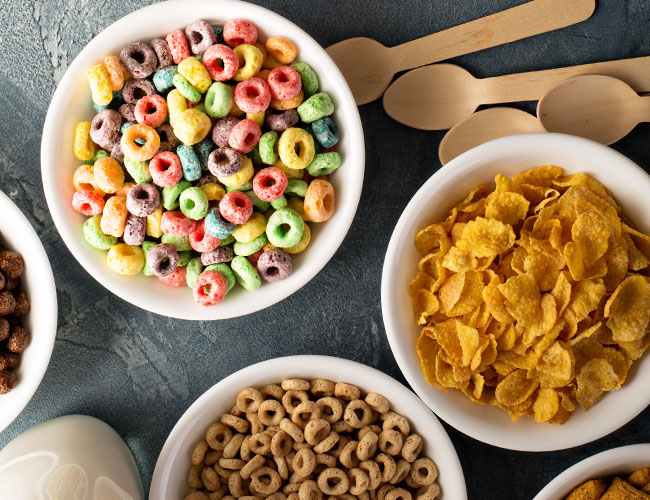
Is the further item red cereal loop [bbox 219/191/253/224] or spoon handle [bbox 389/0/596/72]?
spoon handle [bbox 389/0/596/72]

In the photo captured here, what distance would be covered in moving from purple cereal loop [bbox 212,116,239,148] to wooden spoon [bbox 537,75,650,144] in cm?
49

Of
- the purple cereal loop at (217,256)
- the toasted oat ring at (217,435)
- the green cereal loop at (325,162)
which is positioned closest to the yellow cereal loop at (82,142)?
the purple cereal loop at (217,256)

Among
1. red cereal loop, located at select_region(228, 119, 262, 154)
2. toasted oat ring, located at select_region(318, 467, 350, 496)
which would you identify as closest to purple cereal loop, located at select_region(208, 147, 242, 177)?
red cereal loop, located at select_region(228, 119, 262, 154)

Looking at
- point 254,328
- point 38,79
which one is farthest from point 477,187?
point 38,79

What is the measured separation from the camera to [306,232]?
95cm

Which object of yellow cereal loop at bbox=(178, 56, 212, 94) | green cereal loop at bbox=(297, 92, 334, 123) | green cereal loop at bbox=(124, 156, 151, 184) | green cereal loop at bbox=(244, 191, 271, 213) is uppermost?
yellow cereal loop at bbox=(178, 56, 212, 94)

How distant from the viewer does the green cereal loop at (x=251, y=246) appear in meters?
0.94

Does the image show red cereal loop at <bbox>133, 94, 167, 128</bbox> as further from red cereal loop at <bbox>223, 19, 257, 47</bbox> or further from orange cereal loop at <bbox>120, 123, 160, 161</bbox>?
red cereal loop at <bbox>223, 19, 257, 47</bbox>

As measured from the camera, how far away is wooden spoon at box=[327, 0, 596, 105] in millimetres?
999

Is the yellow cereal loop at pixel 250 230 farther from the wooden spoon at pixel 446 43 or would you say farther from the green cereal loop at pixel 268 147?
the wooden spoon at pixel 446 43

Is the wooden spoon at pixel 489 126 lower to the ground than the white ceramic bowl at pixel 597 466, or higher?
higher

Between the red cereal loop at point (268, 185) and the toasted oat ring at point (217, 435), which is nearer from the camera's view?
the red cereal loop at point (268, 185)

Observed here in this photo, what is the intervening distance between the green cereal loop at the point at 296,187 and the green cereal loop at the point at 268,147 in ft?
0.14

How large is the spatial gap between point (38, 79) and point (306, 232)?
541 millimetres
